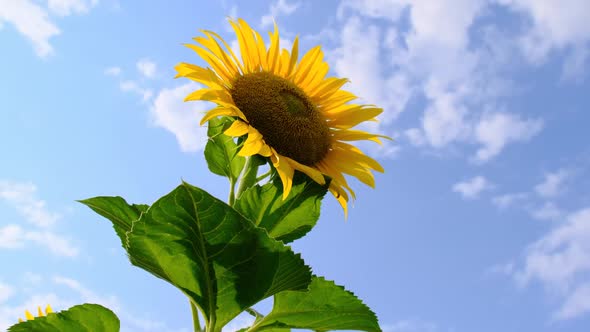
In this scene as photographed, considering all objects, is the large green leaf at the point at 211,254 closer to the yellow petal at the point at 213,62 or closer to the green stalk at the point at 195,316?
the green stalk at the point at 195,316

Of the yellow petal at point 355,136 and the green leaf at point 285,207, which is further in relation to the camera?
the yellow petal at point 355,136

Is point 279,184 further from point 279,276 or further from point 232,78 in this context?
point 232,78

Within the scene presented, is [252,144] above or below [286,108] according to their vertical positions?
→ below

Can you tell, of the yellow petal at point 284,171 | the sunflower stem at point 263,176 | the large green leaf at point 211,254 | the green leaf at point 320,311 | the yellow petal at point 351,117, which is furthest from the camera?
the yellow petal at point 351,117

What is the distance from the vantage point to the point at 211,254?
8.29ft

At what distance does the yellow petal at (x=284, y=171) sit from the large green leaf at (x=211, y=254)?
322mm

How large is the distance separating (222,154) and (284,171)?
1.62 ft

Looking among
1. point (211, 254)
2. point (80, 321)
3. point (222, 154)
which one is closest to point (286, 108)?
point (222, 154)

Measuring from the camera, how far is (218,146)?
3.14 metres

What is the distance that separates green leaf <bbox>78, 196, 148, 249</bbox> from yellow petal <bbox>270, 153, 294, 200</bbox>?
2.08 feet

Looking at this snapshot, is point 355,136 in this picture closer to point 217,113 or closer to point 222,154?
point 222,154

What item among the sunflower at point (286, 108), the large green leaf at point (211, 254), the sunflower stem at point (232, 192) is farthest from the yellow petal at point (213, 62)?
the large green leaf at point (211, 254)

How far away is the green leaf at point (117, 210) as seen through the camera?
2.79 meters

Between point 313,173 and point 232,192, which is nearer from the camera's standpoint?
point 313,173
